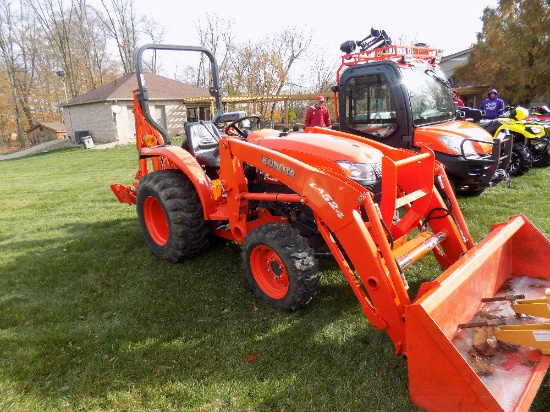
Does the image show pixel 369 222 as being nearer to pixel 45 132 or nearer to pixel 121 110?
pixel 121 110

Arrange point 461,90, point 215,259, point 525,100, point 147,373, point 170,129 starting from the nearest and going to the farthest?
point 147,373
point 215,259
point 525,100
point 461,90
point 170,129

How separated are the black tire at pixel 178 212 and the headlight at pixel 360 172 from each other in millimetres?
1620

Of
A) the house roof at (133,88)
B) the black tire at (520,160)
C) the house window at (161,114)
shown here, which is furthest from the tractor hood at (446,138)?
the house window at (161,114)

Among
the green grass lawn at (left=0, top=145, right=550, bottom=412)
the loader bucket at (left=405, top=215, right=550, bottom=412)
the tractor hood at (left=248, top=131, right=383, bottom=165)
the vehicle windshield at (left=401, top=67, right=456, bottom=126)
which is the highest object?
the vehicle windshield at (left=401, top=67, right=456, bottom=126)

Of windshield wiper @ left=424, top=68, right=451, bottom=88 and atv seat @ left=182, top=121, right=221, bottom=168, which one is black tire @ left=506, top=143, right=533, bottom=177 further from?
atv seat @ left=182, top=121, right=221, bottom=168

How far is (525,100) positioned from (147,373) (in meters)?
23.4

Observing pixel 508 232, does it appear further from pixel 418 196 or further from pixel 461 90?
pixel 461 90

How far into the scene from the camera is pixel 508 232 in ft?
9.66

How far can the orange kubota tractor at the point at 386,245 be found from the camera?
205cm

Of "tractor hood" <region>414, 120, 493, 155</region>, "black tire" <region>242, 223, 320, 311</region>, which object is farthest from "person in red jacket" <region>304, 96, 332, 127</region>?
"black tire" <region>242, 223, 320, 311</region>

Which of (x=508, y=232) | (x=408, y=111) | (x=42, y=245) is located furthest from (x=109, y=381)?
(x=408, y=111)

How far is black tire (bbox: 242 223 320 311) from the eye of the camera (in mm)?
2992

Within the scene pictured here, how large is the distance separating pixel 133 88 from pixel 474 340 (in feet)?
84.5

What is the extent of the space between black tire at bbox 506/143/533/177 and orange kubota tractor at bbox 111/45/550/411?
18.4 ft
